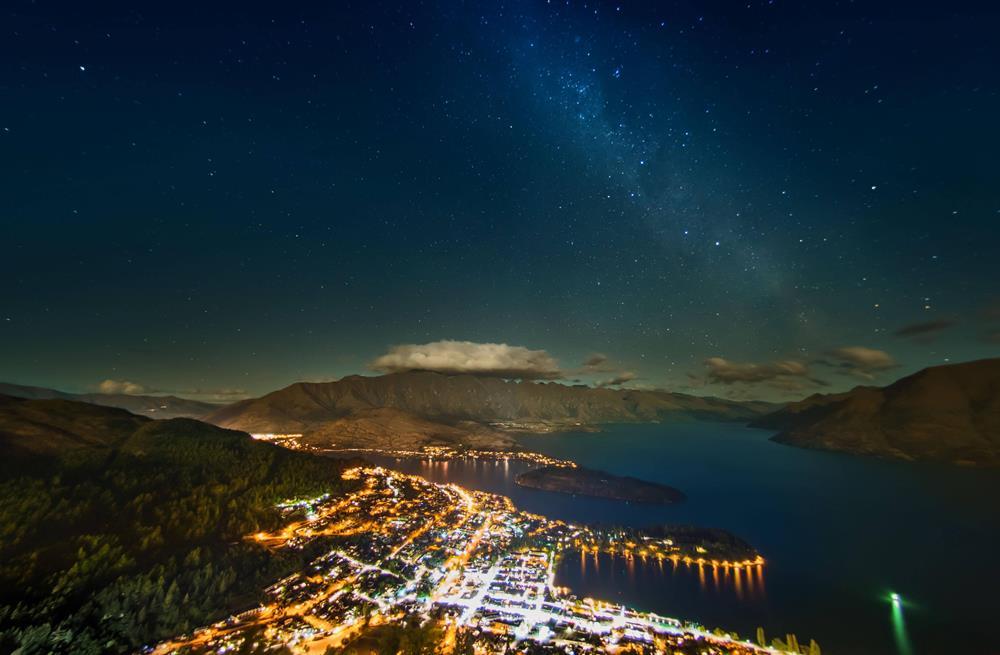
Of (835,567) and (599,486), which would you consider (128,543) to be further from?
(599,486)

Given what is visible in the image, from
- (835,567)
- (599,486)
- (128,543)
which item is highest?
(128,543)

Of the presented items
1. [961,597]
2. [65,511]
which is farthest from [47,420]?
[961,597]

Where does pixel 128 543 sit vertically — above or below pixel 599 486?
above

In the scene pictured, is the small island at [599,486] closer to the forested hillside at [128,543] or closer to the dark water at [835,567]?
the dark water at [835,567]

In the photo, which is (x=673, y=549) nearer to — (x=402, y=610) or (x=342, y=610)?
(x=402, y=610)

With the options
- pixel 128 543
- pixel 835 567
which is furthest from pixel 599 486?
pixel 128 543

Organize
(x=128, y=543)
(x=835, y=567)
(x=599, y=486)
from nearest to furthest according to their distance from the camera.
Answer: (x=128, y=543) → (x=835, y=567) → (x=599, y=486)

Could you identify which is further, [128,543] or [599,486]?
[599,486]
